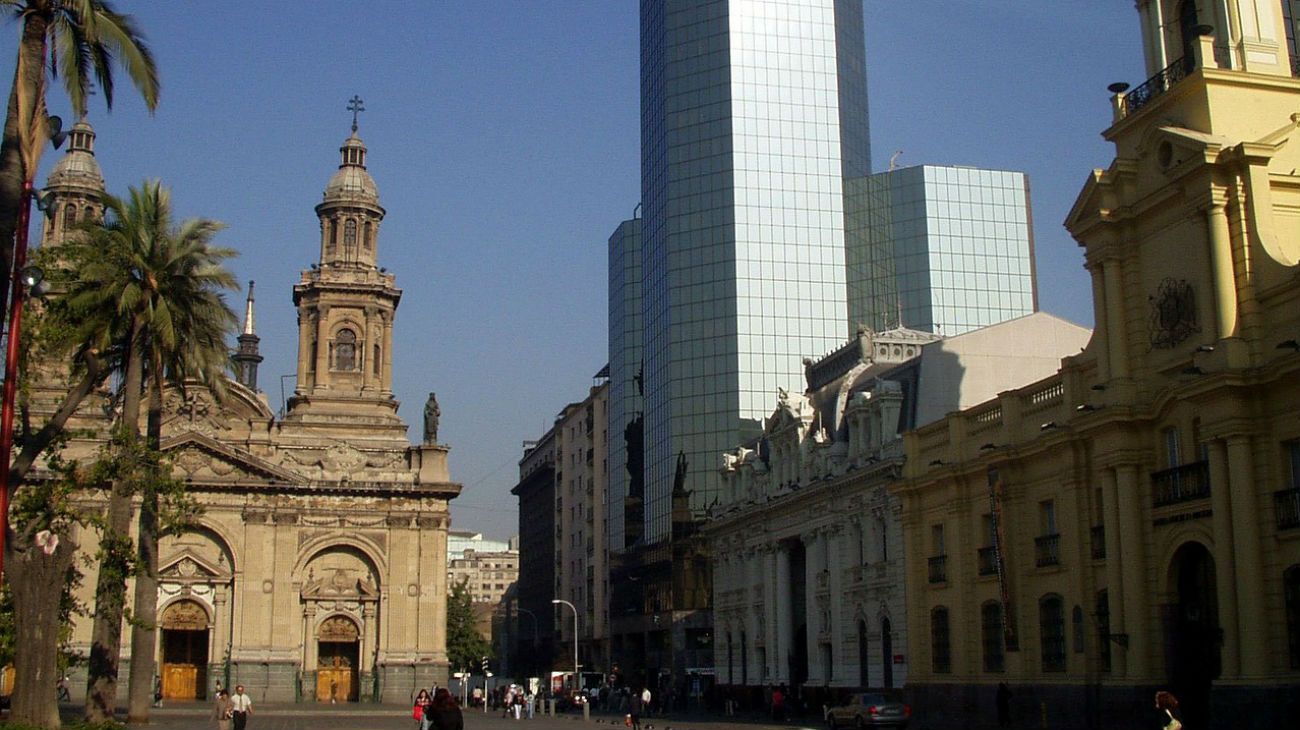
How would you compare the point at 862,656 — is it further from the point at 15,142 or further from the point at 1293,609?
the point at 15,142

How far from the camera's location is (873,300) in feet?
351

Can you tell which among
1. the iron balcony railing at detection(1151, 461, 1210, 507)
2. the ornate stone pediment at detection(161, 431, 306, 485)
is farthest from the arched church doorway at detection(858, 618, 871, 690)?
the ornate stone pediment at detection(161, 431, 306, 485)

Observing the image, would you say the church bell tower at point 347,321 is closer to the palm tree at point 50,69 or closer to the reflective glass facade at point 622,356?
the reflective glass facade at point 622,356

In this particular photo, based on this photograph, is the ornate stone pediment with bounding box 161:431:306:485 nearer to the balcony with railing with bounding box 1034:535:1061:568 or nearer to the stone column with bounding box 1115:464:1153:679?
the balcony with railing with bounding box 1034:535:1061:568

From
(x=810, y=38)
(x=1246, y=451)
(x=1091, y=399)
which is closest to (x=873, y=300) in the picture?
(x=810, y=38)

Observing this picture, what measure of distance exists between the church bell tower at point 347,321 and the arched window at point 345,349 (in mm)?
57

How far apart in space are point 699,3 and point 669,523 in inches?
1535

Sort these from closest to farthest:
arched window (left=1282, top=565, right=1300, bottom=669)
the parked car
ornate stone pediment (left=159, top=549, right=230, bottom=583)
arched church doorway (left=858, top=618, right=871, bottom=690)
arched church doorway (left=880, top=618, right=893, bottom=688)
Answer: arched window (left=1282, top=565, right=1300, bottom=669) < the parked car < arched church doorway (left=880, top=618, right=893, bottom=688) < arched church doorway (left=858, top=618, right=871, bottom=690) < ornate stone pediment (left=159, top=549, right=230, bottom=583)

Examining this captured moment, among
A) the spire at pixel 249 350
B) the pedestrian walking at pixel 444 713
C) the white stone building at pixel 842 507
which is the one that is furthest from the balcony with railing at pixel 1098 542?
the spire at pixel 249 350

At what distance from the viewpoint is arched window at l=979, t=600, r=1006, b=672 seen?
43.8 metres

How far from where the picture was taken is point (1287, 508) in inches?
1201

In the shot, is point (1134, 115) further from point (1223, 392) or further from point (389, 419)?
point (389, 419)

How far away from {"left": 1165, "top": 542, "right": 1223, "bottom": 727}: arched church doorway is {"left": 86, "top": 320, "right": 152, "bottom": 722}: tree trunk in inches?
1047

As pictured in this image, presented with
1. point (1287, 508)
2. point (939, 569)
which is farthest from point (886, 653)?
point (1287, 508)
